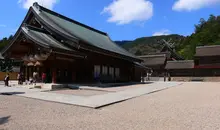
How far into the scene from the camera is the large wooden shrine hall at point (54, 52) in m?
17.3

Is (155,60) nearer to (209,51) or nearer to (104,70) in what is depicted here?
(209,51)

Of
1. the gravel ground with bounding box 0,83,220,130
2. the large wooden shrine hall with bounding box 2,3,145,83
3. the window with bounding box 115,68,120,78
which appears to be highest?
the large wooden shrine hall with bounding box 2,3,145,83

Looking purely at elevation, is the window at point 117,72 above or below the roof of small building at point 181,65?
below

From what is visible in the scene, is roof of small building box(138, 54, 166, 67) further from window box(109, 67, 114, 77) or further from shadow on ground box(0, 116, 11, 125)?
shadow on ground box(0, 116, 11, 125)

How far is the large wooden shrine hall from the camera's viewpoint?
17266 millimetres

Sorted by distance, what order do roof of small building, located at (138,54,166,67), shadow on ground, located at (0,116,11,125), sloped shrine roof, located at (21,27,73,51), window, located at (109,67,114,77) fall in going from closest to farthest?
shadow on ground, located at (0,116,11,125)
sloped shrine roof, located at (21,27,73,51)
window, located at (109,67,114,77)
roof of small building, located at (138,54,166,67)

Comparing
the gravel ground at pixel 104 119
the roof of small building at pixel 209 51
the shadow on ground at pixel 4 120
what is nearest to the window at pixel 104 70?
the gravel ground at pixel 104 119

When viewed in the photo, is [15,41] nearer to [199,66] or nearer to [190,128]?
[190,128]

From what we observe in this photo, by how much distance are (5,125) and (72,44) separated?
13365 millimetres

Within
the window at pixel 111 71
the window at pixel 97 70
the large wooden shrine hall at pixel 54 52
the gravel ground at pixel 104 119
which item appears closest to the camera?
the gravel ground at pixel 104 119

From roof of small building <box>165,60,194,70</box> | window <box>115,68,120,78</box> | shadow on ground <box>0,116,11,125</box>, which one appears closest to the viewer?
shadow on ground <box>0,116,11,125</box>

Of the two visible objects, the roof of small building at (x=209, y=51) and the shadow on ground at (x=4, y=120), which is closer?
the shadow on ground at (x=4, y=120)

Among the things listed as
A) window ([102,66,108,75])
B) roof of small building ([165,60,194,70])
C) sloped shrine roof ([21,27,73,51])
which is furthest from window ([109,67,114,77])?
roof of small building ([165,60,194,70])

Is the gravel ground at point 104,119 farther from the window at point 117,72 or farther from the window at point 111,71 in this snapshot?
the window at point 117,72
